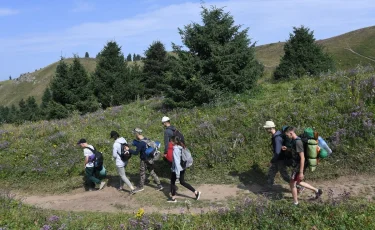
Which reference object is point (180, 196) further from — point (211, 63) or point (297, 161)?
point (211, 63)

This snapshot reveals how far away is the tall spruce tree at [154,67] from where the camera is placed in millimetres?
29609

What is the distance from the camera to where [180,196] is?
8789 mm

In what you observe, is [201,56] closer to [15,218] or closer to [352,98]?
[352,98]

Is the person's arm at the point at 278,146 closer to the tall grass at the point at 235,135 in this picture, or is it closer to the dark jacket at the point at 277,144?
the dark jacket at the point at 277,144

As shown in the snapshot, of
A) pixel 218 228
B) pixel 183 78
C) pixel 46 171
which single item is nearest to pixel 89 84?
pixel 183 78

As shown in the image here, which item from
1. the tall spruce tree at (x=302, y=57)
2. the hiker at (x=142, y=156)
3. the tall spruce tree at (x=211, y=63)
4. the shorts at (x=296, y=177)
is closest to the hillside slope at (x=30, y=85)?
the tall spruce tree at (x=302, y=57)

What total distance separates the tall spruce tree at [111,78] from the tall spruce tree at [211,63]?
1108 centimetres

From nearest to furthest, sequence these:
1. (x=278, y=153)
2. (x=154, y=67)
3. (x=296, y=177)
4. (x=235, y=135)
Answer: (x=296, y=177) → (x=278, y=153) → (x=235, y=135) → (x=154, y=67)

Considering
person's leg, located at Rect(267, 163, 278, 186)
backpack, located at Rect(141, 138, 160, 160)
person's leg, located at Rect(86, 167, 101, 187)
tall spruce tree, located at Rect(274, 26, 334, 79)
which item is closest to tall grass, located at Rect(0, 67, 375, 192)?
person's leg, located at Rect(267, 163, 278, 186)

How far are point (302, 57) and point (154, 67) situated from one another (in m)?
13.4

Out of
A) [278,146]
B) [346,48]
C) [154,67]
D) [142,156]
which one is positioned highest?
[346,48]

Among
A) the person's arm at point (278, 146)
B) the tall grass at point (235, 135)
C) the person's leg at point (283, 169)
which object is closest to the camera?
the person's arm at point (278, 146)

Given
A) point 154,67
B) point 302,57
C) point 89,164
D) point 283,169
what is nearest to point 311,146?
point 283,169

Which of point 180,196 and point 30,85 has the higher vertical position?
point 30,85
